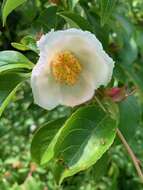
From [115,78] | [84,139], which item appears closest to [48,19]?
[115,78]

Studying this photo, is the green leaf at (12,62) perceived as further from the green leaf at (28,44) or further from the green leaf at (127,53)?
the green leaf at (127,53)

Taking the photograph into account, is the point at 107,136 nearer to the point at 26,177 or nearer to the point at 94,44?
the point at 94,44

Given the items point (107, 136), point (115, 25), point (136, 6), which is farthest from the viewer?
point (136, 6)

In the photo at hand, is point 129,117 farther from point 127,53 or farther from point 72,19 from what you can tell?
point 127,53

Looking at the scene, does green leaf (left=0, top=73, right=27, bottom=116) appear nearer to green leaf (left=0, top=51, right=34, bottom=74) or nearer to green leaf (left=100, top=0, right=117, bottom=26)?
green leaf (left=0, top=51, right=34, bottom=74)

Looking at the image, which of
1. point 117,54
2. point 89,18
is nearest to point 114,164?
point 117,54

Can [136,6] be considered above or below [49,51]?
below

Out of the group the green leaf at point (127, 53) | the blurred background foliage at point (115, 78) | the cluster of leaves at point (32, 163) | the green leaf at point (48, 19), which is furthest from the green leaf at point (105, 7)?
the cluster of leaves at point (32, 163)
